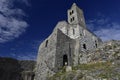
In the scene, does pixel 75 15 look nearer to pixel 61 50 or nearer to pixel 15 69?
pixel 61 50

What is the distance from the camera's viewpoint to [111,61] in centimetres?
2611

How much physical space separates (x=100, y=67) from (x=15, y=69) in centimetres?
2437

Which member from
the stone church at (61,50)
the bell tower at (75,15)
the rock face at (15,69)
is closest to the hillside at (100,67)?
the stone church at (61,50)

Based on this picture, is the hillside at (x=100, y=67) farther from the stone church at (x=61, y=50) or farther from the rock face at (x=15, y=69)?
the rock face at (x=15, y=69)

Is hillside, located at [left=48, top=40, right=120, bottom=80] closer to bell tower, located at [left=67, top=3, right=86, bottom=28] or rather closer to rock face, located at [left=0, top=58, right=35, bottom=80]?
rock face, located at [left=0, top=58, right=35, bottom=80]

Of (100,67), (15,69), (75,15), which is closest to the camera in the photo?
(100,67)

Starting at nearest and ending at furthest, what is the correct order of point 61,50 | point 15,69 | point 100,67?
point 100,67 < point 61,50 < point 15,69

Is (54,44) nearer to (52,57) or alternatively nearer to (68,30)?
(52,57)

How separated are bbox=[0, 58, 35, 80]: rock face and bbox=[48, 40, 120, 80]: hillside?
12.2 m

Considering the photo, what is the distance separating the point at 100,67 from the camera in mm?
23703

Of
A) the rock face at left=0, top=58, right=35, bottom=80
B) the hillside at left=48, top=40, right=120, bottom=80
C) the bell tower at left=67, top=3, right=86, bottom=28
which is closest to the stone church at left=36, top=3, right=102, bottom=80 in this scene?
the hillside at left=48, top=40, right=120, bottom=80

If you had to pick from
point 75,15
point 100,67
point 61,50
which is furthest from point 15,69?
point 75,15

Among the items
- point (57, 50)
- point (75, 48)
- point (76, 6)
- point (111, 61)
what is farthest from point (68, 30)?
point (111, 61)

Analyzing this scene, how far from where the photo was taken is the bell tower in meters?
48.6
